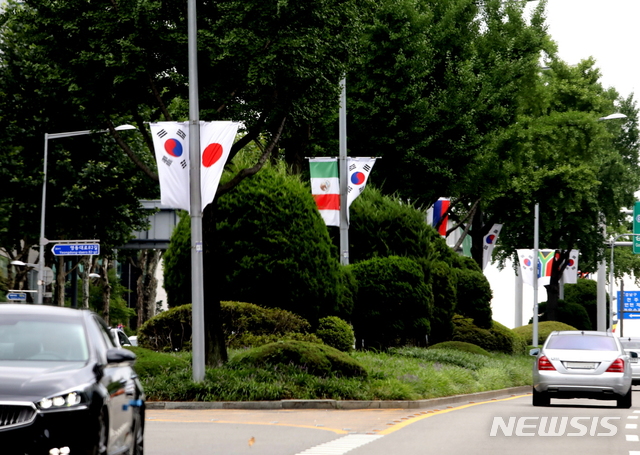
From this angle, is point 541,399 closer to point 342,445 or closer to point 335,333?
point 335,333

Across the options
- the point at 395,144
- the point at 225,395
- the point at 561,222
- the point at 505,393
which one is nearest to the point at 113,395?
the point at 225,395

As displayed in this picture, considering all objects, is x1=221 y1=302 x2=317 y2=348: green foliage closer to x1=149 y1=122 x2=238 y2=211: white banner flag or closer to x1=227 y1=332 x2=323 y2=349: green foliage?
x1=227 y1=332 x2=323 y2=349: green foliage

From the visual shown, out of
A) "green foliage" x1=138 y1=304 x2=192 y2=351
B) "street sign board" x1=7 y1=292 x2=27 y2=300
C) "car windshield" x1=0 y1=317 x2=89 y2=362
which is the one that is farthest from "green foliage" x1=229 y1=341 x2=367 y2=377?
"street sign board" x1=7 y1=292 x2=27 y2=300

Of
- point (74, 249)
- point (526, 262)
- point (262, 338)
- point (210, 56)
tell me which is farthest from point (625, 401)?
point (526, 262)

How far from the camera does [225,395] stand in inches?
803

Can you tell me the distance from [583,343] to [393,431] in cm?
788

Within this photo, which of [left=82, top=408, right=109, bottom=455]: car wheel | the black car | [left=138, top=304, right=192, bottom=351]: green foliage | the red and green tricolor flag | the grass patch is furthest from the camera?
the red and green tricolor flag

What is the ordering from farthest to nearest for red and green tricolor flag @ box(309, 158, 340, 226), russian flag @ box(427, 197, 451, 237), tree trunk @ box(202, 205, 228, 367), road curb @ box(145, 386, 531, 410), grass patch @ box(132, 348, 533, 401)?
russian flag @ box(427, 197, 451, 237), red and green tricolor flag @ box(309, 158, 340, 226), tree trunk @ box(202, 205, 228, 367), grass patch @ box(132, 348, 533, 401), road curb @ box(145, 386, 531, 410)

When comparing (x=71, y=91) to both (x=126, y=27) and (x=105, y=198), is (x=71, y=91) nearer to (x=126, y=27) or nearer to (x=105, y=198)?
(x=126, y=27)

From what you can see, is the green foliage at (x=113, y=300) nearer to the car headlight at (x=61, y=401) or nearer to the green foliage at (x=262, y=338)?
the green foliage at (x=262, y=338)

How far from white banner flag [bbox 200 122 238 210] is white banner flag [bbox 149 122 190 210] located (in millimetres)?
310

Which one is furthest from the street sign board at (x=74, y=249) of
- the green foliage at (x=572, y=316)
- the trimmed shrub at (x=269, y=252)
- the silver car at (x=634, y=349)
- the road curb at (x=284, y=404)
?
the green foliage at (x=572, y=316)

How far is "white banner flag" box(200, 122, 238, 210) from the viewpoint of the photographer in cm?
2234

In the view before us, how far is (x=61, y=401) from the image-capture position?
338 inches
